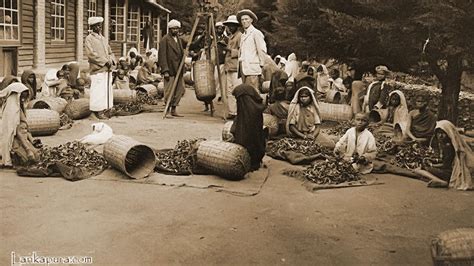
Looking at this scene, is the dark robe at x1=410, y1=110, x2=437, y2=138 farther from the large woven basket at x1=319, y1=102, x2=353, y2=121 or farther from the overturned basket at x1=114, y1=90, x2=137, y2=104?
the overturned basket at x1=114, y1=90, x2=137, y2=104

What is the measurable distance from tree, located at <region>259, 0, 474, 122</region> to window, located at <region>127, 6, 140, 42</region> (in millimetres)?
10632

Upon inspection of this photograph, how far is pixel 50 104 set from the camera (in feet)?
34.1

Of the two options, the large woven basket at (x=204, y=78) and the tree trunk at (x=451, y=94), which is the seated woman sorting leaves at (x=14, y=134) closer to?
the large woven basket at (x=204, y=78)

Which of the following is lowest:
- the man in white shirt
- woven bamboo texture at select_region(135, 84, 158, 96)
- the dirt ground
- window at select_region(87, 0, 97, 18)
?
the dirt ground

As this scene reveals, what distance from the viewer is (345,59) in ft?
51.7

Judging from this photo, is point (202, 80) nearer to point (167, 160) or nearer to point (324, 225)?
point (167, 160)

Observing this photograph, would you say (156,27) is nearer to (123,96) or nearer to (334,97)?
(334,97)

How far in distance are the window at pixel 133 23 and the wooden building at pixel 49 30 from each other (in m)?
1.18

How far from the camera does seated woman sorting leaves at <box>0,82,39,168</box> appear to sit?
6871 millimetres

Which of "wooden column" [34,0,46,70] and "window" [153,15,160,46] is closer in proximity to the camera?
"wooden column" [34,0,46,70]

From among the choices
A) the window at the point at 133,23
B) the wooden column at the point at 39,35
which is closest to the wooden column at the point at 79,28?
→ the wooden column at the point at 39,35

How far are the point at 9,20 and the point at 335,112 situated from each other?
8277 mm

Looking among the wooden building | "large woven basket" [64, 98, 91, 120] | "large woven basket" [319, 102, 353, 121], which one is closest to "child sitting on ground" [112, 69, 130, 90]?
the wooden building

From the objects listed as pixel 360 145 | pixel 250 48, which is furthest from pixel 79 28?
pixel 360 145
